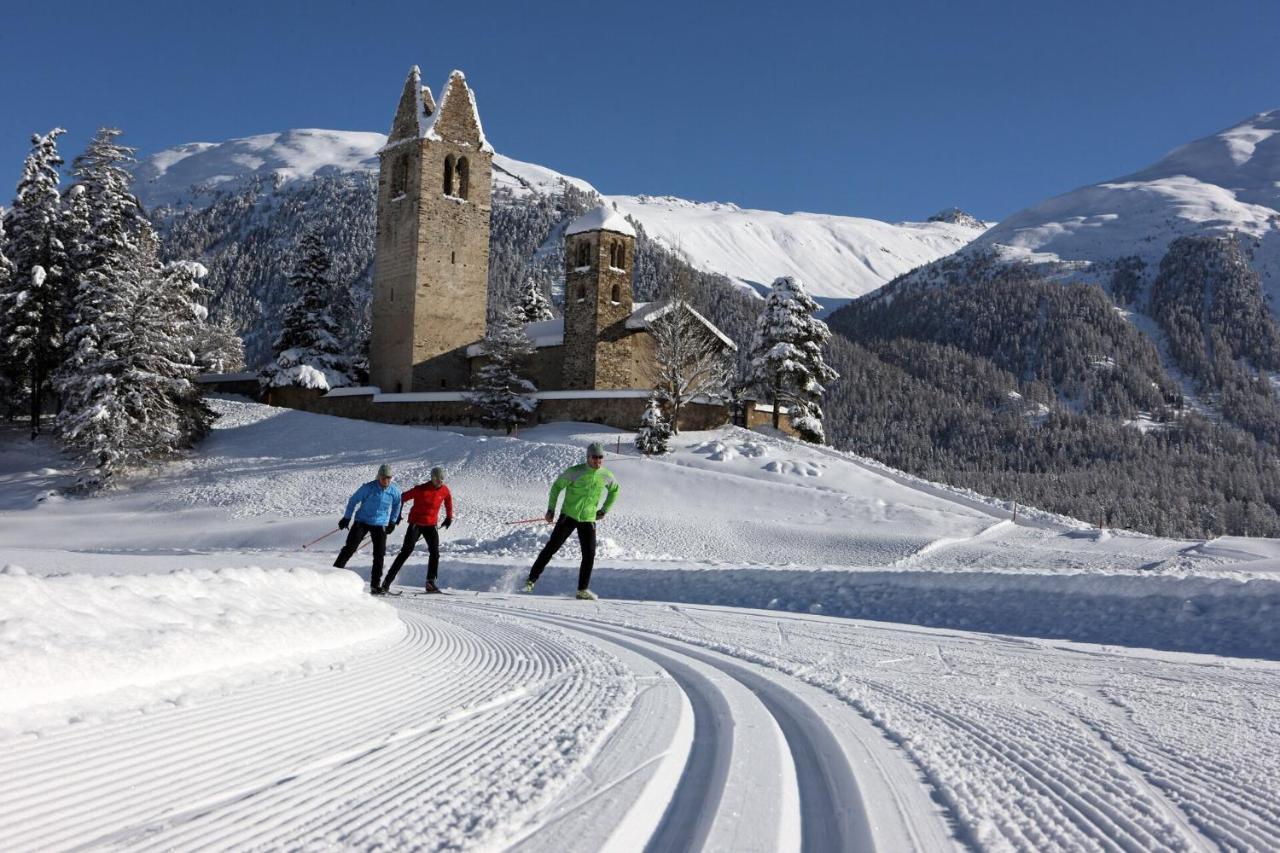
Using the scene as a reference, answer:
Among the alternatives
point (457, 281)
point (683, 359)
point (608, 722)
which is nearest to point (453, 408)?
point (457, 281)

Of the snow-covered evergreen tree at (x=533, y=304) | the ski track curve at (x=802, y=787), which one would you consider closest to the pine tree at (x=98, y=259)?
the snow-covered evergreen tree at (x=533, y=304)

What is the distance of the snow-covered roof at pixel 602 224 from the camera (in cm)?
4622

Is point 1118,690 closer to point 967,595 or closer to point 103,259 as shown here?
point 967,595

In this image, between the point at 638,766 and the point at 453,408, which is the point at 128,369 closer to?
the point at 453,408

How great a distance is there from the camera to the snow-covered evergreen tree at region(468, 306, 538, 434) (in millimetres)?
43094

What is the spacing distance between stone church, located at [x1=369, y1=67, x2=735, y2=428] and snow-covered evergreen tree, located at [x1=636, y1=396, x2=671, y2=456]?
24.9 ft

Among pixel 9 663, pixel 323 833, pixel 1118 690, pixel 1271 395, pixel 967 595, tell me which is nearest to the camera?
pixel 323 833

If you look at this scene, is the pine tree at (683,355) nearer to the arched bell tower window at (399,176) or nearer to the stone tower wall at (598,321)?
the stone tower wall at (598,321)

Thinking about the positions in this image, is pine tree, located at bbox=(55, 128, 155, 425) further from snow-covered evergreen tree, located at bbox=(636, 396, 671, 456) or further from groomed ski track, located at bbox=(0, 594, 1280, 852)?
groomed ski track, located at bbox=(0, 594, 1280, 852)

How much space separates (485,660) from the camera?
17.1ft

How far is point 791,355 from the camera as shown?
4456 cm

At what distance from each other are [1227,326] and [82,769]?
173 m

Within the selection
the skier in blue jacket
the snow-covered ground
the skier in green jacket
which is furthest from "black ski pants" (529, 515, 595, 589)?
the skier in blue jacket

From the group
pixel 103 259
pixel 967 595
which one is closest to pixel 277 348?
pixel 103 259
